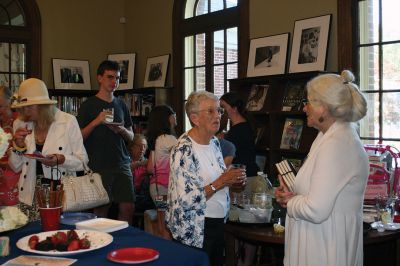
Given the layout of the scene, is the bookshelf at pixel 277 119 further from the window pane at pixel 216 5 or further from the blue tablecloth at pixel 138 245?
the blue tablecloth at pixel 138 245

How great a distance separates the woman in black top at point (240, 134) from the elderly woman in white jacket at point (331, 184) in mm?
1785

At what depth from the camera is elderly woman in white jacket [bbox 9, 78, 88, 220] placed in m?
3.38

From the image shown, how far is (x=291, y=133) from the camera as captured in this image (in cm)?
518

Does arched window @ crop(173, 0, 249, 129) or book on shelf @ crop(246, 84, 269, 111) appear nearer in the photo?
book on shelf @ crop(246, 84, 269, 111)

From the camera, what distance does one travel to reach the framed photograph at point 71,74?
7.64 m

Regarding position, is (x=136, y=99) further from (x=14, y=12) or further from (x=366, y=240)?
(x=366, y=240)

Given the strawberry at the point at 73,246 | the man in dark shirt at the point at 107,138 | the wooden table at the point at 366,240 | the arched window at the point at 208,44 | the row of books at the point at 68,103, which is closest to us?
the strawberry at the point at 73,246

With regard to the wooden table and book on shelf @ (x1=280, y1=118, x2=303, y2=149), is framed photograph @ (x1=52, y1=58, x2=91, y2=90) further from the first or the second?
the wooden table

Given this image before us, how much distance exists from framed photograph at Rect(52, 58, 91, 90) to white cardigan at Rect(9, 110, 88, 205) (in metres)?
4.22

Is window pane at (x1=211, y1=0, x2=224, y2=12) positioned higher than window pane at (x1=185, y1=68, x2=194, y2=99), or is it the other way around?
window pane at (x1=211, y1=0, x2=224, y2=12)

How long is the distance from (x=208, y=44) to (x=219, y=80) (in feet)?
1.77

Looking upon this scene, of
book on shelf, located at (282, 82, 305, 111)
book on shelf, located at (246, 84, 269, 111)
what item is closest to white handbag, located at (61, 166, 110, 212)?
book on shelf, located at (282, 82, 305, 111)

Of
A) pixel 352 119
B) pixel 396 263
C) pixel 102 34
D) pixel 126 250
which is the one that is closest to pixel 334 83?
pixel 352 119

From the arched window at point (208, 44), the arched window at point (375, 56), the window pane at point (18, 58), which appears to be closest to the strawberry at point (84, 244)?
the arched window at point (375, 56)
